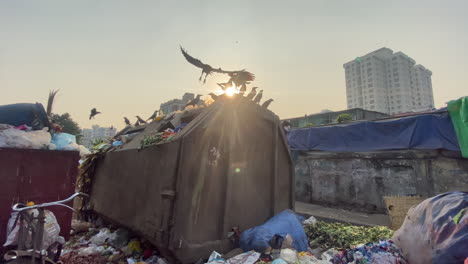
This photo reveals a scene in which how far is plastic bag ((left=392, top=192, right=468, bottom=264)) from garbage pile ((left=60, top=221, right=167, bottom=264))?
245 cm

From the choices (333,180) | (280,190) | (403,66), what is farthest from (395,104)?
(280,190)

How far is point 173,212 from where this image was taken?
8.64 feet

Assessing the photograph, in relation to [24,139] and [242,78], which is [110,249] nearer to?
[24,139]

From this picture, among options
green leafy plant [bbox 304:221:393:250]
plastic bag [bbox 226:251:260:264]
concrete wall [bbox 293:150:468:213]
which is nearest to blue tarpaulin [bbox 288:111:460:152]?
concrete wall [bbox 293:150:468:213]

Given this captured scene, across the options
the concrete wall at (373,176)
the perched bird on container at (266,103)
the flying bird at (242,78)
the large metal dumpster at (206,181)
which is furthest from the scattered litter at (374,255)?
the concrete wall at (373,176)

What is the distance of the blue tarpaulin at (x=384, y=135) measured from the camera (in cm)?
554

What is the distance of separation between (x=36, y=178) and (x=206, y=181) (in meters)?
2.12

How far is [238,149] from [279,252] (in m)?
1.32

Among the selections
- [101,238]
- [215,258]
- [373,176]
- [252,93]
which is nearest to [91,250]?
[101,238]

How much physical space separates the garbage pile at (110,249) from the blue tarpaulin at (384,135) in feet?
19.6

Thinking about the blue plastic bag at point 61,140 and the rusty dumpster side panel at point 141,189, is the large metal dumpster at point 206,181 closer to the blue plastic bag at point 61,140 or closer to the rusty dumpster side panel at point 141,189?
the rusty dumpster side panel at point 141,189

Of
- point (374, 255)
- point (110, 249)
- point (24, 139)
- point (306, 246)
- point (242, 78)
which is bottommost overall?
point (110, 249)

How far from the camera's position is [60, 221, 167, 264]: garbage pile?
314cm

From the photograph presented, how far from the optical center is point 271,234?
3031 mm
